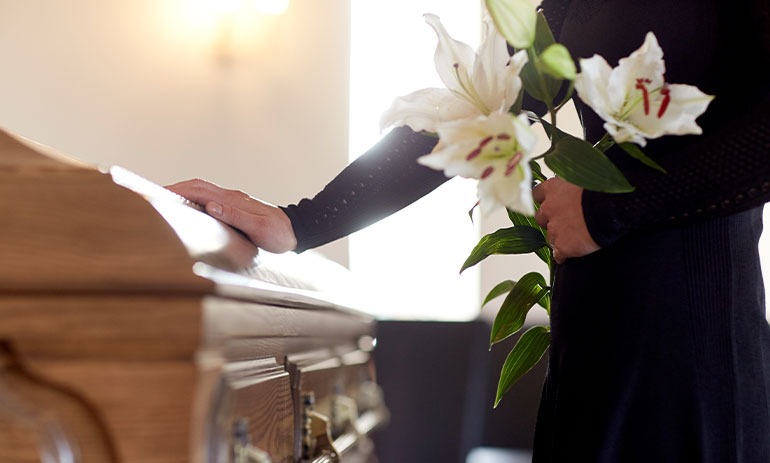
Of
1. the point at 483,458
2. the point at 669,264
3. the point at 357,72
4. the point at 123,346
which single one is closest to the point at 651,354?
the point at 669,264

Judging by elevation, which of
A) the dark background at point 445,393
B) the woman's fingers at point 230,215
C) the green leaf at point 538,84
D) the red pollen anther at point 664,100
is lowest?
the dark background at point 445,393

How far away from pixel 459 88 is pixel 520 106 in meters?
0.05

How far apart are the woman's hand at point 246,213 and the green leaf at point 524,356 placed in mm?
303

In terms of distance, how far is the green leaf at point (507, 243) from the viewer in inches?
35.6

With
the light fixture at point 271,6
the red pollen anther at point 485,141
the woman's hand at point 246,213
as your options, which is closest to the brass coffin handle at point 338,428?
the woman's hand at point 246,213

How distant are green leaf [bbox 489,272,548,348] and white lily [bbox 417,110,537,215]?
42cm

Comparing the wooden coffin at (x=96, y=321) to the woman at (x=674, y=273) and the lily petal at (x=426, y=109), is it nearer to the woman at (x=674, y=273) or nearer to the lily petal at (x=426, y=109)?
the lily petal at (x=426, y=109)

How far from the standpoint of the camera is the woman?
757mm

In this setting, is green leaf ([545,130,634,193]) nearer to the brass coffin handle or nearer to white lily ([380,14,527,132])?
white lily ([380,14,527,132])

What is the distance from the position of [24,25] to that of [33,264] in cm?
319

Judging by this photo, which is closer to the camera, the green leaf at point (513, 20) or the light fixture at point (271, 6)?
the green leaf at point (513, 20)

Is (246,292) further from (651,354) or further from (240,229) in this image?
(651,354)

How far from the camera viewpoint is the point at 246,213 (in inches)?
34.0

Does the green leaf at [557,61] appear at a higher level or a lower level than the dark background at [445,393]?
higher
